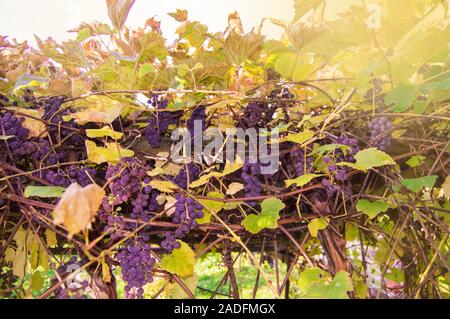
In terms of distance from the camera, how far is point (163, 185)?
22.4 inches

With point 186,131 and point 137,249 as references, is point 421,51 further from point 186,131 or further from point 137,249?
point 137,249

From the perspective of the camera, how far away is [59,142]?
2.09 feet

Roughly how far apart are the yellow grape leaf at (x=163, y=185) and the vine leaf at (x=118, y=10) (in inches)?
10.7

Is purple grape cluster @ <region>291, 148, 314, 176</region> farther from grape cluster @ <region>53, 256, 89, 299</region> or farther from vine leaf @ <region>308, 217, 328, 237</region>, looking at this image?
grape cluster @ <region>53, 256, 89, 299</region>

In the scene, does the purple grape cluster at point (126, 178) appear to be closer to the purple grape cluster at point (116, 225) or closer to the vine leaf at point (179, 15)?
the purple grape cluster at point (116, 225)

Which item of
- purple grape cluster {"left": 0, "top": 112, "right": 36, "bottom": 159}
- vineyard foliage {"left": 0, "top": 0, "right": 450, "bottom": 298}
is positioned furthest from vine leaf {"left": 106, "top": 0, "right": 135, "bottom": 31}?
purple grape cluster {"left": 0, "top": 112, "right": 36, "bottom": 159}

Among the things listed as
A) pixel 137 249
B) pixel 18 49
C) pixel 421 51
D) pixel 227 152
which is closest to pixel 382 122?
pixel 421 51

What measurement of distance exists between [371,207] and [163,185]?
0.33 m

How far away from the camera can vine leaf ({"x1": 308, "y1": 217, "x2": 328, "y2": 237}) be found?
0.65 meters

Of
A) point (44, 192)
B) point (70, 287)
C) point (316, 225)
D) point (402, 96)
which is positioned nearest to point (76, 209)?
point (44, 192)

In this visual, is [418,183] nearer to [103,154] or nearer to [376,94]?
[376,94]

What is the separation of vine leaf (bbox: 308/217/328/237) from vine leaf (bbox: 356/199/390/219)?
0.06m
